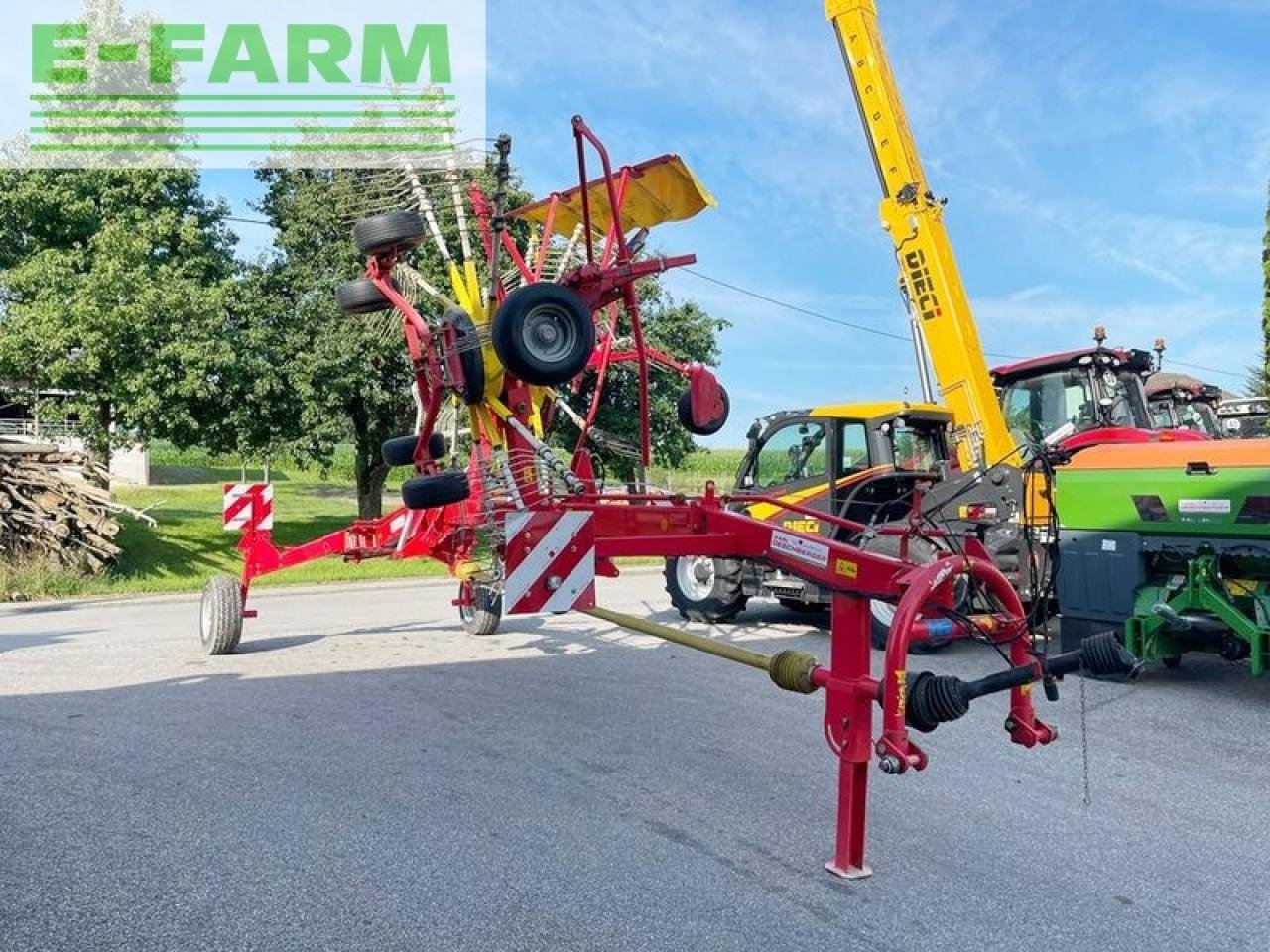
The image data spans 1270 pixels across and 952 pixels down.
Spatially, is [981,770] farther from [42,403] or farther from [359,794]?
[42,403]

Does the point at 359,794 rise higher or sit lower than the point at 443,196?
lower

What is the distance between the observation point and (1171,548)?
23.3 feet

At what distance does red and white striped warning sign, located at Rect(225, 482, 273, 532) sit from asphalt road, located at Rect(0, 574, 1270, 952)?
1.64m

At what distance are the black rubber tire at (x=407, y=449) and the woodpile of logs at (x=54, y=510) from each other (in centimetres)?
965

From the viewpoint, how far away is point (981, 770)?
5.33 meters

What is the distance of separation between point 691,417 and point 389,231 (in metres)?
2.14

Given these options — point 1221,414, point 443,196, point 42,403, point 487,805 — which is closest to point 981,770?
point 487,805

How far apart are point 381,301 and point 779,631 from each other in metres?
5.62

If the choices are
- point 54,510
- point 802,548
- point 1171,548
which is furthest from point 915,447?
point 54,510

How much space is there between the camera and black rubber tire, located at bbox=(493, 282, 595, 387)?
15.5 ft

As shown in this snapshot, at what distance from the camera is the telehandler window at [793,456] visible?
1021cm

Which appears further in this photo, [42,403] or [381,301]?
[42,403]

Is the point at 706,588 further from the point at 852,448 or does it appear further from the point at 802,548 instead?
the point at 802,548

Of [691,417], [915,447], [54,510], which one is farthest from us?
[54,510]
